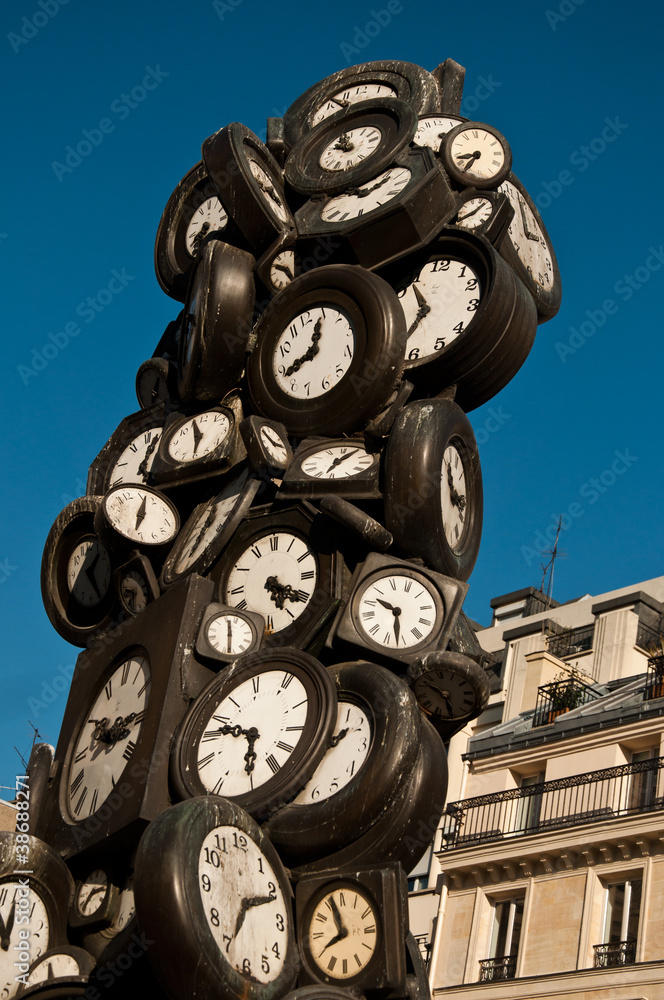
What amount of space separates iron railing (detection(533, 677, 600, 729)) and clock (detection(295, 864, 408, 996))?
2571cm

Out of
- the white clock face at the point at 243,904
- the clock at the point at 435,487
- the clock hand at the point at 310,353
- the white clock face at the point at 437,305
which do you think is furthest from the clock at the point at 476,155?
the white clock face at the point at 243,904

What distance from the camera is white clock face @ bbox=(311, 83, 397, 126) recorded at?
1892cm

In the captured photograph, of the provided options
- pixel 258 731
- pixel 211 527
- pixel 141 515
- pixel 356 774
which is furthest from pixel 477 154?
pixel 356 774

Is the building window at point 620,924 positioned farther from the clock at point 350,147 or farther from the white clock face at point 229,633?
the white clock face at point 229,633

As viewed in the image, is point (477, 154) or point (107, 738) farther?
point (477, 154)

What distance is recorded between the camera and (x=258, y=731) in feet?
44.0

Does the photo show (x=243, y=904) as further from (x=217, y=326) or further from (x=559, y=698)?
(x=559, y=698)

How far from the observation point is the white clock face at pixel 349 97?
18.9 m

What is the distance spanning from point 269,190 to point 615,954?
18830 millimetres

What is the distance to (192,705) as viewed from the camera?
45.2 ft

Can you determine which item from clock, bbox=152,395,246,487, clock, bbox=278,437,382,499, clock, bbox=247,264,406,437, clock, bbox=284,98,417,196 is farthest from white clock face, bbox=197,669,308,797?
clock, bbox=284,98,417,196

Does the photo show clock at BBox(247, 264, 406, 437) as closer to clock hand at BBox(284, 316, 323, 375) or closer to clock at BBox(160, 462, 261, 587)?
clock hand at BBox(284, 316, 323, 375)

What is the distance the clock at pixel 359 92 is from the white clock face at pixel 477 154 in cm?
107

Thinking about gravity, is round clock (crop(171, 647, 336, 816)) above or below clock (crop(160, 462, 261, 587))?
below
